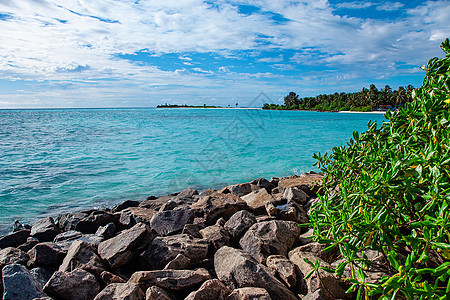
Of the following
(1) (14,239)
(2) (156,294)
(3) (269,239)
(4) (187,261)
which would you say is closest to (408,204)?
(3) (269,239)

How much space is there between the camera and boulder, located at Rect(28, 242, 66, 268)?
→ 3453mm

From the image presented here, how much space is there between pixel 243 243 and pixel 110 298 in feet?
5.16

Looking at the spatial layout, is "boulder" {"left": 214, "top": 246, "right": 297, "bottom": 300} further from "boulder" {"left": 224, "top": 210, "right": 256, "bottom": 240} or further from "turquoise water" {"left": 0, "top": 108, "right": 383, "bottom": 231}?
"turquoise water" {"left": 0, "top": 108, "right": 383, "bottom": 231}

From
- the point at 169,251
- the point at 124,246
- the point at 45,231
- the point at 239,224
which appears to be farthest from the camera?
the point at 45,231

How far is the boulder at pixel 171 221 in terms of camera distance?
160 inches

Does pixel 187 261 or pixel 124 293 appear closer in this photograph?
pixel 124 293

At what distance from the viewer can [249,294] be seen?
2434 mm

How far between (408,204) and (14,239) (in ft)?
18.9

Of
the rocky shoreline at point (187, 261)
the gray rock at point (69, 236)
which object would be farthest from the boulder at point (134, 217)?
the gray rock at point (69, 236)

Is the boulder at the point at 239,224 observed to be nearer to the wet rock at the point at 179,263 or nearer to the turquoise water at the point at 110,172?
the wet rock at the point at 179,263

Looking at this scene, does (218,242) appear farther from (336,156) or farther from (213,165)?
(213,165)

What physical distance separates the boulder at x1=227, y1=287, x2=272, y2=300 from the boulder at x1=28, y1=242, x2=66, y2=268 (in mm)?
2363

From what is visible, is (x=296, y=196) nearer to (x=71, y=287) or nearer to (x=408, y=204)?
(x=408, y=204)

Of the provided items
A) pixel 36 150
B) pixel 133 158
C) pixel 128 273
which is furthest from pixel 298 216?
pixel 36 150
